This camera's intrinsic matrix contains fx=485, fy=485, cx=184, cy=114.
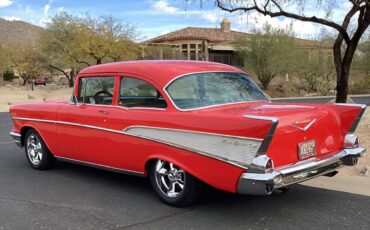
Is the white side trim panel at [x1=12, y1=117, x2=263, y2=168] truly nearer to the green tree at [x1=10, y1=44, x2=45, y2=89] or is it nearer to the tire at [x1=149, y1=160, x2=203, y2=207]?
the tire at [x1=149, y1=160, x2=203, y2=207]

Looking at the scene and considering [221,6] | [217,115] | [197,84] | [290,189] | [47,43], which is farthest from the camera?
[47,43]

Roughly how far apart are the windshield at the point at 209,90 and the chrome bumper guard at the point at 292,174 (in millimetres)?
1211

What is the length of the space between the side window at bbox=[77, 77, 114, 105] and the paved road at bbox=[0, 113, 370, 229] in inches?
45.7

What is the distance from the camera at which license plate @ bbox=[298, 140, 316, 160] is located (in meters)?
5.08

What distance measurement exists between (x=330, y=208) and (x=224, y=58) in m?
39.4

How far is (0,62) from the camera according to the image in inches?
1969

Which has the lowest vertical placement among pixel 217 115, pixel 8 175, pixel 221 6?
pixel 8 175

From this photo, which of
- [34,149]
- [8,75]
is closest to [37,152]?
[34,149]

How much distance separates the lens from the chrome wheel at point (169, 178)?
5438 millimetres

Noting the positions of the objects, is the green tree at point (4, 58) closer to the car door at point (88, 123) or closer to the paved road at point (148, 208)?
the car door at point (88, 123)

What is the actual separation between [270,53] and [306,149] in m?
32.3

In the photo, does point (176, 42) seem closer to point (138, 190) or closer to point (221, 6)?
point (221, 6)

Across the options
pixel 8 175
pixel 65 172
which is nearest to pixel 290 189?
pixel 65 172

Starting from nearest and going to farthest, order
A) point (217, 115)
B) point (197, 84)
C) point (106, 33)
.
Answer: point (217, 115), point (197, 84), point (106, 33)
